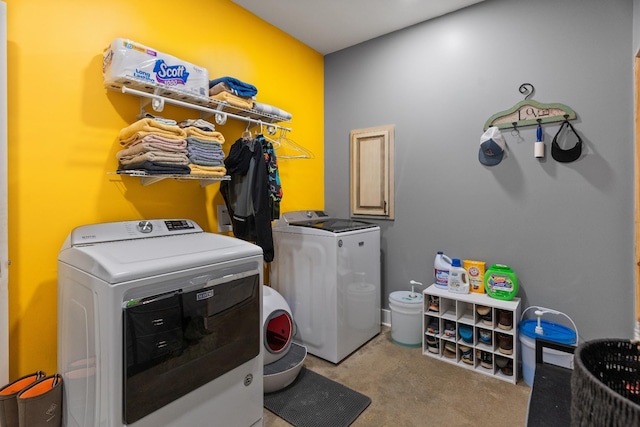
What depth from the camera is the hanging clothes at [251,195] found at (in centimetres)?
207

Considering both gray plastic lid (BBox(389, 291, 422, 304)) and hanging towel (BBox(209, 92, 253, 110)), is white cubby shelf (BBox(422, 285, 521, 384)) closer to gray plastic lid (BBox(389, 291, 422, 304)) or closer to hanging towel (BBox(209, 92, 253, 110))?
gray plastic lid (BBox(389, 291, 422, 304))

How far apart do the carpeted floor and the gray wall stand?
65 centimetres

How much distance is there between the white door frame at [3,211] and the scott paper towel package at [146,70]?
39cm

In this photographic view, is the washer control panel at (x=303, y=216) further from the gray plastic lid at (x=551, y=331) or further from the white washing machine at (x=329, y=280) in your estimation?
the gray plastic lid at (x=551, y=331)

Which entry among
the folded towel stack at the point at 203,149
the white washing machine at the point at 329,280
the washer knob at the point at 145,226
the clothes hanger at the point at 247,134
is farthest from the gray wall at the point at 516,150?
the washer knob at the point at 145,226

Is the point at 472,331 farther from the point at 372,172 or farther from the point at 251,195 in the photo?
the point at 251,195

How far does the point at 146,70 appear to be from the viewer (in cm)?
168

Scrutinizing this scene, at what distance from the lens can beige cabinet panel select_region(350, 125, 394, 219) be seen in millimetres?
2926

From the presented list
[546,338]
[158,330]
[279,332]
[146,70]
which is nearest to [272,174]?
[146,70]

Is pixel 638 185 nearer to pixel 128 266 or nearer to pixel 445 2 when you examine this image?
pixel 445 2

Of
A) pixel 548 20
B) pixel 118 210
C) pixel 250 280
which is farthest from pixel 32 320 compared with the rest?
pixel 548 20

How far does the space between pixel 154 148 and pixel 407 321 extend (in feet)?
7.22

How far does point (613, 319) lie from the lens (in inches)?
79.4

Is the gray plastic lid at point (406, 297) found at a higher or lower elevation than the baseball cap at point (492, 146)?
lower
